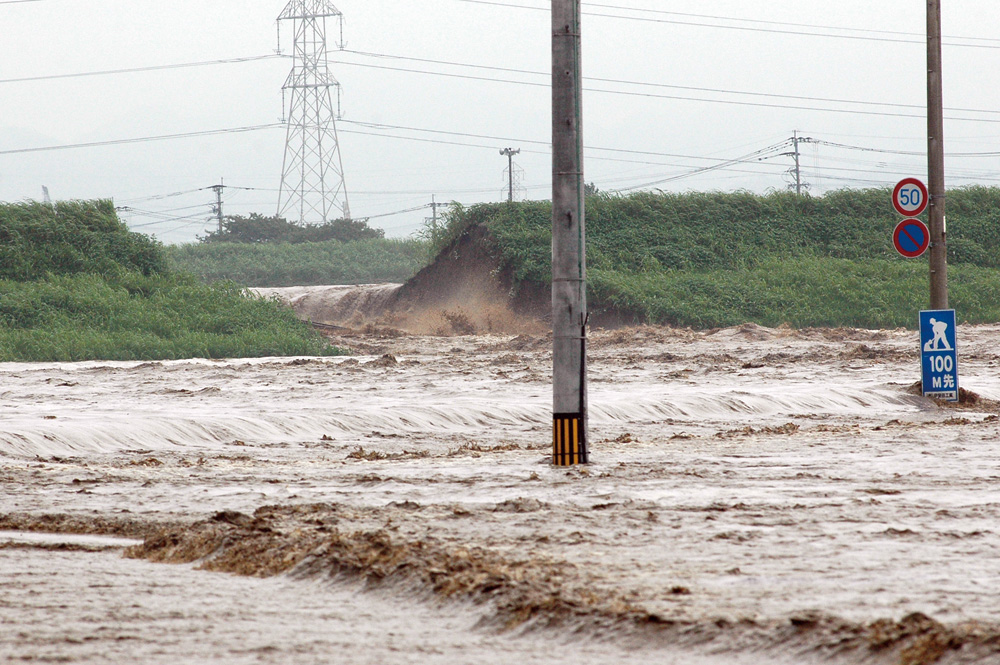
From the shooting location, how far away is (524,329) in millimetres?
36250

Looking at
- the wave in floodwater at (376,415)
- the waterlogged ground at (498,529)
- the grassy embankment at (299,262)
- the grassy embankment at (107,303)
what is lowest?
the waterlogged ground at (498,529)

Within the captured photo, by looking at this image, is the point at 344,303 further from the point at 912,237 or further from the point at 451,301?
the point at 912,237

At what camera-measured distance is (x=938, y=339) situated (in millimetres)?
16359

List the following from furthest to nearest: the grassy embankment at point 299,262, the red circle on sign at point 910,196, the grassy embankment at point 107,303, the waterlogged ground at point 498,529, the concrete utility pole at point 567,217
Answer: the grassy embankment at point 299,262, the grassy embankment at point 107,303, the red circle on sign at point 910,196, the concrete utility pole at point 567,217, the waterlogged ground at point 498,529

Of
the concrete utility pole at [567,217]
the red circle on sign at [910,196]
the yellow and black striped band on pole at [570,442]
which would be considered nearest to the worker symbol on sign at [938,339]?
the red circle on sign at [910,196]

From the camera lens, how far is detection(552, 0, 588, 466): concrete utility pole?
35.4ft

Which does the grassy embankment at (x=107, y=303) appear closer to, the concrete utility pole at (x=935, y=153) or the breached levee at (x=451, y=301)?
the breached levee at (x=451, y=301)

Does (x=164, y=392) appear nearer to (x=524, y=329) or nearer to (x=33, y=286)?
(x=33, y=286)

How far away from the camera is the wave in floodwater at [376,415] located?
12.4m

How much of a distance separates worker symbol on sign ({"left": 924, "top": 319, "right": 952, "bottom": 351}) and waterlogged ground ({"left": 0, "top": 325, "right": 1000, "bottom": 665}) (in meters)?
0.84

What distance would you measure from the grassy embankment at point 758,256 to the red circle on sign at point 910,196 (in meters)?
18.0

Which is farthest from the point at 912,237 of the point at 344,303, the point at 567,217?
the point at 344,303

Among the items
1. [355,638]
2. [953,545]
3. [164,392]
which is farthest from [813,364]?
[355,638]

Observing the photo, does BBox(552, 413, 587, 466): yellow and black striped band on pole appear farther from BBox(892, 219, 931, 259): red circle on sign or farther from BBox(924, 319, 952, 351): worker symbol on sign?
A: BBox(924, 319, 952, 351): worker symbol on sign
